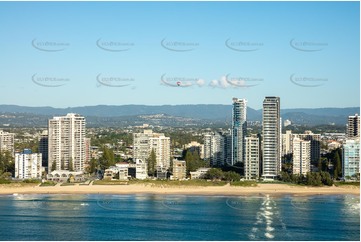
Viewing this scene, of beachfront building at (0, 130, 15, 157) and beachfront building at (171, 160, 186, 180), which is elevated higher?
beachfront building at (0, 130, 15, 157)

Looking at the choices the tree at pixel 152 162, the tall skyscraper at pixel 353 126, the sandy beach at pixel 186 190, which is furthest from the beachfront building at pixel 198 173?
the tall skyscraper at pixel 353 126

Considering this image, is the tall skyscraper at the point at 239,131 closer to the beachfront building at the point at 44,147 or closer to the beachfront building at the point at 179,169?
the beachfront building at the point at 179,169

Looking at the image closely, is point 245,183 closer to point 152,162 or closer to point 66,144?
point 152,162

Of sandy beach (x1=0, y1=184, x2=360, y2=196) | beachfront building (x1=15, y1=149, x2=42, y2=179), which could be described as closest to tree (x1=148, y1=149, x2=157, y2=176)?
sandy beach (x1=0, y1=184, x2=360, y2=196)

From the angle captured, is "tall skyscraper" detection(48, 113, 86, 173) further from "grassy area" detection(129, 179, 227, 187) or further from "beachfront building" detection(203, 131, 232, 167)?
"beachfront building" detection(203, 131, 232, 167)

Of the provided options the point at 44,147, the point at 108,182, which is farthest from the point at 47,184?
the point at 44,147

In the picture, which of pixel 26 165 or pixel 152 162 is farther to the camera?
pixel 152 162

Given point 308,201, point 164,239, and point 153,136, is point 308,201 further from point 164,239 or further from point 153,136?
point 153,136
